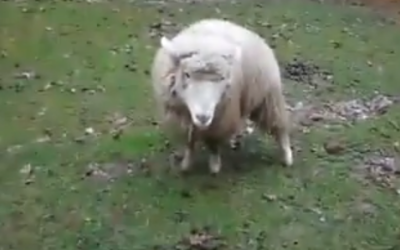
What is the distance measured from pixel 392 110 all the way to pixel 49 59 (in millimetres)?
3033

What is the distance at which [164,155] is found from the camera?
20.8 feet

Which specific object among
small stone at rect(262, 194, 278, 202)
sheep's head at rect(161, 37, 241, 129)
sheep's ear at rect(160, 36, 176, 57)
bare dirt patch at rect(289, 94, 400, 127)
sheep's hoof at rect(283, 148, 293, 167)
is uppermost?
sheep's ear at rect(160, 36, 176, 57)

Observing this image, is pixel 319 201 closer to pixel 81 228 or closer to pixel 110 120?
pixel 81 228

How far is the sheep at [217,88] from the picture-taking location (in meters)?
5.37

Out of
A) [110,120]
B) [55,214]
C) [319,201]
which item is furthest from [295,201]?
[110,120]

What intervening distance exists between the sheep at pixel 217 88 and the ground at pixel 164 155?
27 cm

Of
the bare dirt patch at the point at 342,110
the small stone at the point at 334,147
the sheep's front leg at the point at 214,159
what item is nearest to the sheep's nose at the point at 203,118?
the sheep's front leg at the point at 214,159

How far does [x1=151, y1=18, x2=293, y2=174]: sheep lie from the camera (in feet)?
17.6

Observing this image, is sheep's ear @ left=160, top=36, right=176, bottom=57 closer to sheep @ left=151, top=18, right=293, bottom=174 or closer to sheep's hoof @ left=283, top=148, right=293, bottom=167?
sheep @ left=151, top=18, right=293, bottom=174

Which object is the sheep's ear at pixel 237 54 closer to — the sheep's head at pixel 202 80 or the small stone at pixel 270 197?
the sheep's head at pixel 202 80

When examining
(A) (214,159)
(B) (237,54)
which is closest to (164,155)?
(A) (214,159)

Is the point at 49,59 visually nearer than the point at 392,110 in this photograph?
No

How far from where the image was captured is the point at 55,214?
5.48 meters

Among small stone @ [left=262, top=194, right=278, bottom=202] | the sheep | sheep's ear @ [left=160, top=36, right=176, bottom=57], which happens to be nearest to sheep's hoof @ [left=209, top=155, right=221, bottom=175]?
the sheep
